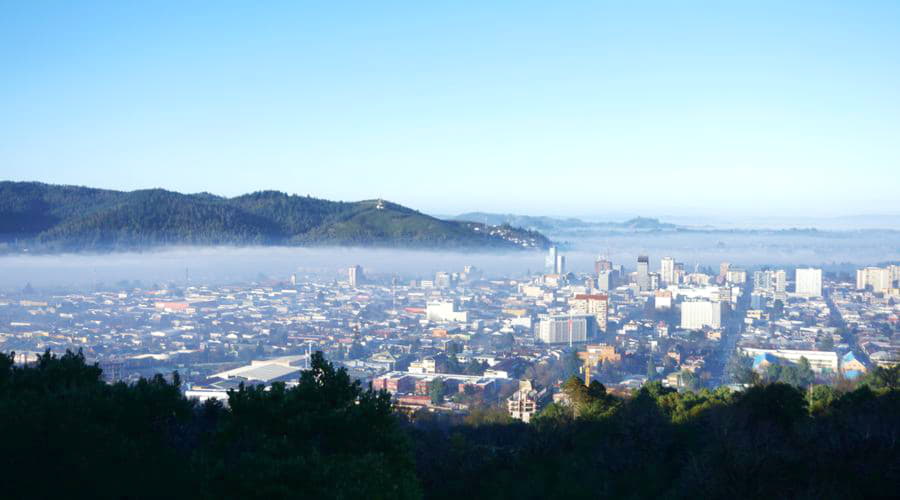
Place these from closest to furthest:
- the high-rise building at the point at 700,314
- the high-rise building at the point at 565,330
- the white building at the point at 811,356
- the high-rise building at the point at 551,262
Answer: the white building at the point at 811,356, the high-rise building at the point at 565,330, the high-rise building at the point at 700,314, the high-rise building at the point at 551,262

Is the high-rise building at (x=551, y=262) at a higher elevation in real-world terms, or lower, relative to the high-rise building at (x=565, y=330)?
higher

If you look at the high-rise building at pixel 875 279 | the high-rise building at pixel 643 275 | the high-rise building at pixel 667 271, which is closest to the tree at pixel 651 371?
the high-rise building at pixel 875 279

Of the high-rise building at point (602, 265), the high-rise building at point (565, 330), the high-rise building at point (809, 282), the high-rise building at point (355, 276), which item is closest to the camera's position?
the high-rise building at point (565, 330)

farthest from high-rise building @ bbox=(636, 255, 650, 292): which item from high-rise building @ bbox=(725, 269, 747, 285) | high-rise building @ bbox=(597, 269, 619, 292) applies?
high-rise building @ bbox=(725, 269, 747, 285)

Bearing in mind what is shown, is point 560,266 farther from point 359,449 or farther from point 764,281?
point 359,449

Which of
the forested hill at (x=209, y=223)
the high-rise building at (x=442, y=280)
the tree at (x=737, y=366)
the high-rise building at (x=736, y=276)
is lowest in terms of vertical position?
the tree at (x=737, y=366)

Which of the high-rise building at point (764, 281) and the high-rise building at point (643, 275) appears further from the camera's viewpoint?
the high-rise building at point (643, 275)

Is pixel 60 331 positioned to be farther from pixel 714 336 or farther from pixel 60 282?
pixel 714 336

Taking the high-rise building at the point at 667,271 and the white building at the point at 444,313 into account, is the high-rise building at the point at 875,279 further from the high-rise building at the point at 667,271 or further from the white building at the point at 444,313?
the white building at the point at 444,313
